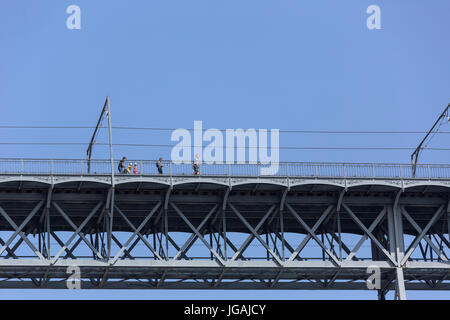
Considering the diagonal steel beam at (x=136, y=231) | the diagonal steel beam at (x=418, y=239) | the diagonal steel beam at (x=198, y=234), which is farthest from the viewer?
the diagonal steel beam at (x=418, y=239)

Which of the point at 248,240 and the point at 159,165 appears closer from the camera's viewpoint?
the point at 159,165

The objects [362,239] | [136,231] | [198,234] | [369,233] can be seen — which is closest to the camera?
[136,231]

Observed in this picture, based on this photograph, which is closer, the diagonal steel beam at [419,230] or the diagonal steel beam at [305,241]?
the diagonal steel beam at [305,241]

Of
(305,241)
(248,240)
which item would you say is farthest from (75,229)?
(305,241)

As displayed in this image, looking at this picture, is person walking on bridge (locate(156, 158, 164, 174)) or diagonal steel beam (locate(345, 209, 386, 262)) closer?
person walking on bridge (locate(156, 158, 164, 174))

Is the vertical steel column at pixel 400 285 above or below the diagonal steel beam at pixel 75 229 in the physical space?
below

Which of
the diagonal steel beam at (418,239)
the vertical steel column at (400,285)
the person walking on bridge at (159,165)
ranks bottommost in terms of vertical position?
the vertical steel column at (400,285)

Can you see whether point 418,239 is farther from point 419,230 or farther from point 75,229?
point 75,229

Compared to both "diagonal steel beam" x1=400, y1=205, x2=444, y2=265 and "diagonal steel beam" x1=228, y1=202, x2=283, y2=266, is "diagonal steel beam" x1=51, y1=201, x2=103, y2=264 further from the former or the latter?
"diagonal steel beam" x1=400, y1=205, x2=444, y2=265

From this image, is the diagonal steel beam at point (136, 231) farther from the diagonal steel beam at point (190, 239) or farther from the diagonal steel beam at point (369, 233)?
the diagonal steel beam at point (369, 233)

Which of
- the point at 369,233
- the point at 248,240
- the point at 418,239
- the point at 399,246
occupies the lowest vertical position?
the point at 399,246

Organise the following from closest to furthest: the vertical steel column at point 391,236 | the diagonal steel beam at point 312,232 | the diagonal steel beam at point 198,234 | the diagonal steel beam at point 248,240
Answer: the diagonal steel beam at point 198,234 < the diagonal steel beam at point 312,232 < the diagonal steel beam at point 248,240 < the vertical steel column at point 391,236

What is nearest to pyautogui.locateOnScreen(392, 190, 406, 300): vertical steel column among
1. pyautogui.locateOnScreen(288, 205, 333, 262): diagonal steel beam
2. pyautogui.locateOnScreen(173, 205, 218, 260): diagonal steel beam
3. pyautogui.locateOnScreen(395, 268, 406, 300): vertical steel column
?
pyautogui.locateOnScreen(395, 268, 406, 300): vertical steel column

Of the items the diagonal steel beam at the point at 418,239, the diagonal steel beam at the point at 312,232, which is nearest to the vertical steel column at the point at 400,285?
the diagonal steel beam at the point at 418,239
